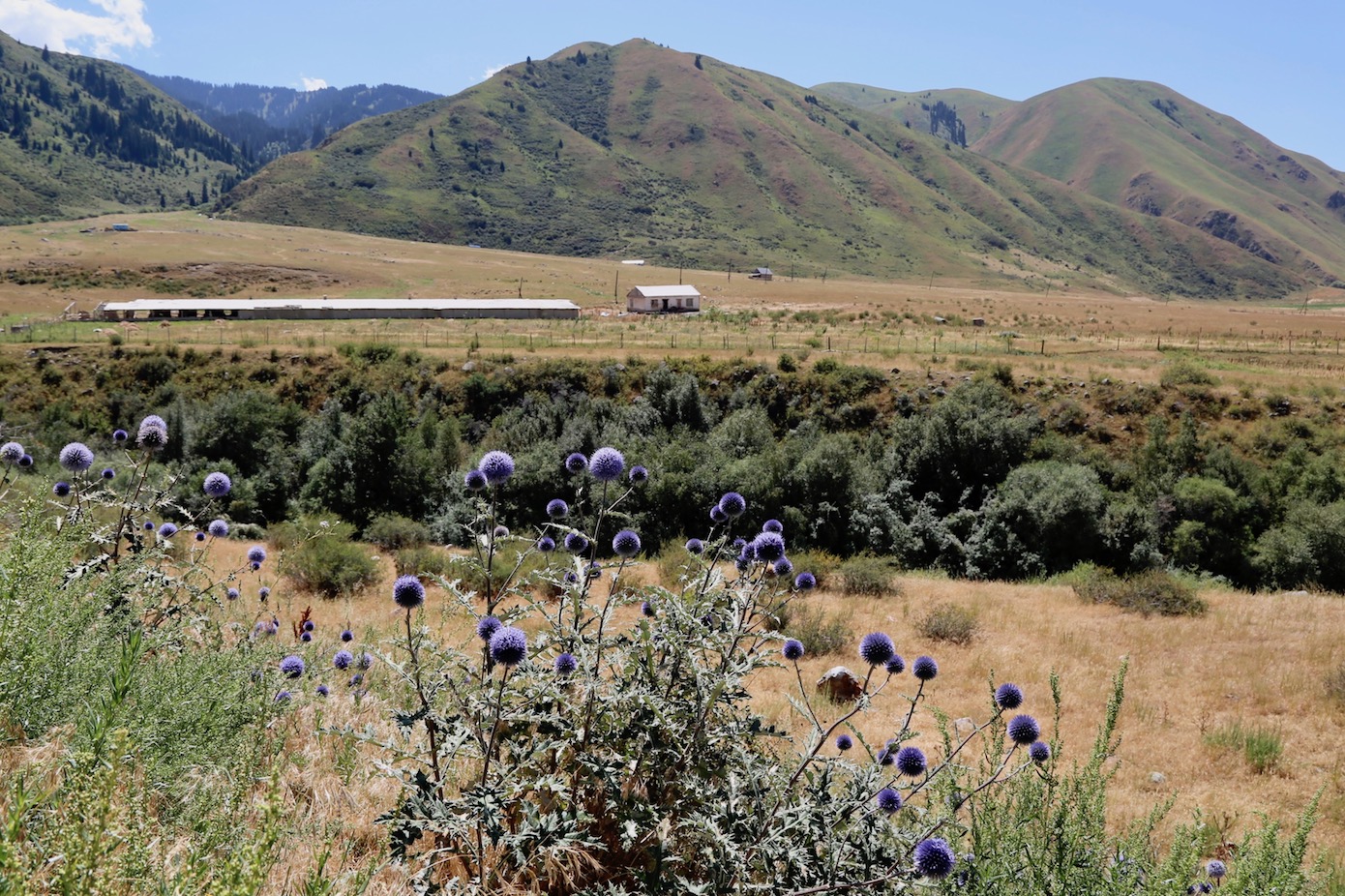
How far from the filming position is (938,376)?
1265 inches

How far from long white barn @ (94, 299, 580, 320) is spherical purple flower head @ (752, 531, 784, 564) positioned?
205 feet

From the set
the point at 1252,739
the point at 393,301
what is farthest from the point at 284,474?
the point at 393,301

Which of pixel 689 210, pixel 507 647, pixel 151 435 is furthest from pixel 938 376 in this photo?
pixel 689 210

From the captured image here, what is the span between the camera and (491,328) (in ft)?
182

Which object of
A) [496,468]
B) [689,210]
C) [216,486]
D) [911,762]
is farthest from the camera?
[689,210]

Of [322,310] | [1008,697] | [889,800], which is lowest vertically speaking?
[889,800]

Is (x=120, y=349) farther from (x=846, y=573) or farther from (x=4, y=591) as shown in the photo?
(x=4, y=591)

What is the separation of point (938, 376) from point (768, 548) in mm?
29451

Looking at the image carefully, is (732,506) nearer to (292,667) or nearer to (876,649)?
(876,649)

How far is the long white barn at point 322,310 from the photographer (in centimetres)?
5881

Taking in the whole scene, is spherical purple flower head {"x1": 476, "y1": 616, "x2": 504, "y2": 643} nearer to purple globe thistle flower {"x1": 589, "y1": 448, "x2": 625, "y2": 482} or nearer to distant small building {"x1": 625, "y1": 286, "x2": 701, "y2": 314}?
purple globe thistle flower {"x1": 589, "y1": 448, "x2": 625, "y2": 482}

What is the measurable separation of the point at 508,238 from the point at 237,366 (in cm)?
12049

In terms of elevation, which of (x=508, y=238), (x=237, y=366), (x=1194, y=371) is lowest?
(x=237, y=366)

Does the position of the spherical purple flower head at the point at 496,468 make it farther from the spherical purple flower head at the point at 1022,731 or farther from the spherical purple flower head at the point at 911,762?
the spherical purple flower head at the point at 1022,731
